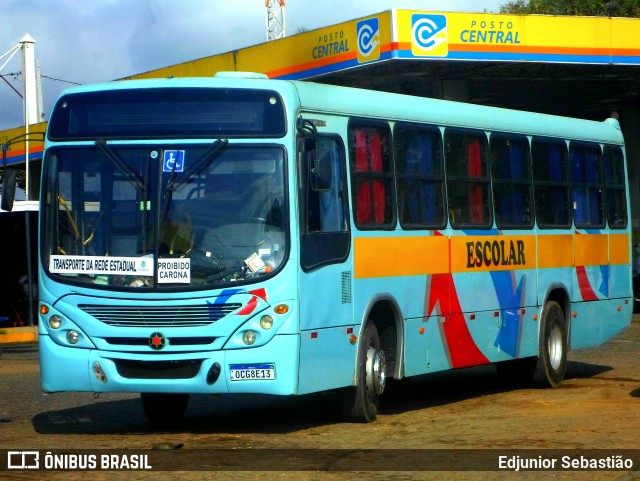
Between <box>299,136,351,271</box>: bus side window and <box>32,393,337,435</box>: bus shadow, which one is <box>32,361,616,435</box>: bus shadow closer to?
<box>32,393,337,435</box>: bus shadow

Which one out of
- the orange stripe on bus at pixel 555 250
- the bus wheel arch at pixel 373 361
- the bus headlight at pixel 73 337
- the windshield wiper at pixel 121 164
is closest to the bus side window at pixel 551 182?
the orange stripe on bus at pixel 555 250

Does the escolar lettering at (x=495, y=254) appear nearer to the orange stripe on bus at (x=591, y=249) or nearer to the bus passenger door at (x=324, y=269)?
the orange stripe on bus at (x=591, y=249)

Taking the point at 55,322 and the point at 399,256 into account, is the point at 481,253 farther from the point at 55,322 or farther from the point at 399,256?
the point at 55,322

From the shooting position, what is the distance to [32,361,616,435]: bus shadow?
38.0ft

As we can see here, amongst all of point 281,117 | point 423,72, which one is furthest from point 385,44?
point 281,117

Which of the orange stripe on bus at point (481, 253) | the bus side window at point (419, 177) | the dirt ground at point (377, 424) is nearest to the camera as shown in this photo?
the dirt ground at point (377, 424)

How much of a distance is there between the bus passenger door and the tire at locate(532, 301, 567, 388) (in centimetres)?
446

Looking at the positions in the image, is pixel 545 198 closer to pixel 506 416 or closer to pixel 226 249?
pixel 506 416

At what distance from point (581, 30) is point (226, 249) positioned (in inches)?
778

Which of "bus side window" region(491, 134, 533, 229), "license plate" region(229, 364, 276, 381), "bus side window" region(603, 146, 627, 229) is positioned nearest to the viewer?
"license plate" region(229, 364, 276, 381)

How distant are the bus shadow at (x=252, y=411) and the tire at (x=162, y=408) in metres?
0.06

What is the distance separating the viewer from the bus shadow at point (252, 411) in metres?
11.6

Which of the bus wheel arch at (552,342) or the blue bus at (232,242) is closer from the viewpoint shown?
the blue bus at (232,242)

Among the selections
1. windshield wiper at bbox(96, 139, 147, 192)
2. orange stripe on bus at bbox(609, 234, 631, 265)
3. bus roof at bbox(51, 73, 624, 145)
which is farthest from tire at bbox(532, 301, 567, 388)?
windshield wiper at bbox(96, 139, 147, 192)
